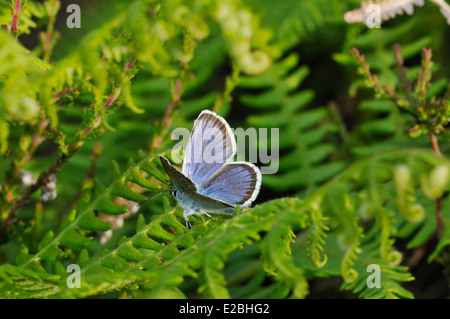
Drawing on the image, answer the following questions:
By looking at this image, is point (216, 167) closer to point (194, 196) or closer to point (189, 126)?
point (194, 196)

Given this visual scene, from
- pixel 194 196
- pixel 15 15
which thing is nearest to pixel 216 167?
pixel 194 196

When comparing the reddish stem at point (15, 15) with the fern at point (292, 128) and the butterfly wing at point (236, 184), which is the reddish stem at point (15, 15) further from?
the fern at point (292, 128)

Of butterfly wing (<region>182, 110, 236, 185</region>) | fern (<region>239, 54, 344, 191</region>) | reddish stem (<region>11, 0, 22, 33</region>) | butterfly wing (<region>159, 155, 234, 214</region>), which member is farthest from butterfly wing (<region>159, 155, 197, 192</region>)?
fern (<region>239, 54, 344, 191</region>)

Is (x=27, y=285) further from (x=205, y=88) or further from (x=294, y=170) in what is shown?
(x=205, y=88)

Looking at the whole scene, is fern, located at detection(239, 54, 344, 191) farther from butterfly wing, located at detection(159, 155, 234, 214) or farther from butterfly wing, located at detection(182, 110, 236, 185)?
butterfly wing, located at detection(159, 155, 234, 214)

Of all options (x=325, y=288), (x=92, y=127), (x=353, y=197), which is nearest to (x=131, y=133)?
(x=92, y=127)

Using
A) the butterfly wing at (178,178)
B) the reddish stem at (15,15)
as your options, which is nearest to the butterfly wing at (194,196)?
the butterfly wing at (178,178)
